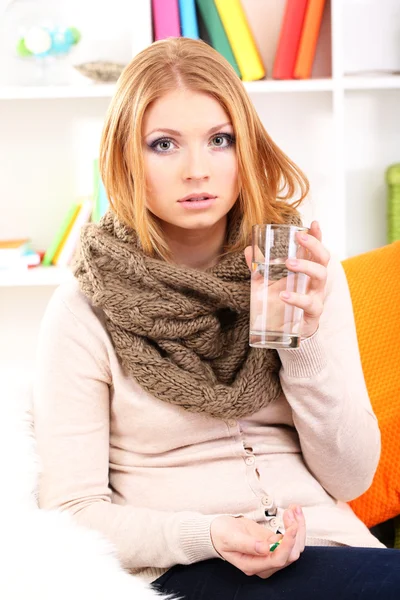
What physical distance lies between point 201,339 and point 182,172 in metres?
0.24

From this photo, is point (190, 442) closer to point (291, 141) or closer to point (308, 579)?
point (308, 579)

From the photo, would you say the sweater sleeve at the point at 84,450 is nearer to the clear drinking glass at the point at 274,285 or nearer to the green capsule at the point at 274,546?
the green capsule at the point at 274,546

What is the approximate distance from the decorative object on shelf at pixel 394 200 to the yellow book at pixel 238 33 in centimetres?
51

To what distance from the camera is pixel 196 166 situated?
1185mm

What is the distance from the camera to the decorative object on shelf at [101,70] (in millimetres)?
2535

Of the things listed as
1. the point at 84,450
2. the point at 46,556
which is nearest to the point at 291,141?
the point at 84,450

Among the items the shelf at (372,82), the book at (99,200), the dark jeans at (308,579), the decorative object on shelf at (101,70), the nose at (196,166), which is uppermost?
the decorative object on shelf at (101,70)

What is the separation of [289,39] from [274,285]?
62.1 inches

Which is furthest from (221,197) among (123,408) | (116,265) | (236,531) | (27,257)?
(27,257)

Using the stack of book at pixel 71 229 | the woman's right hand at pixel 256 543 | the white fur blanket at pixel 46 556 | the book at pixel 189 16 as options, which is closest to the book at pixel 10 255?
the stack of book at pixel 71 229

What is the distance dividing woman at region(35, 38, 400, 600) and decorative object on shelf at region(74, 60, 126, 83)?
1324 millimetres

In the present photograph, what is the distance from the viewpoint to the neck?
1.32m

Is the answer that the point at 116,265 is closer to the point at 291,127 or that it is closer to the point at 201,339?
the point at 201,339

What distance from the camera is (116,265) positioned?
1232 mm
